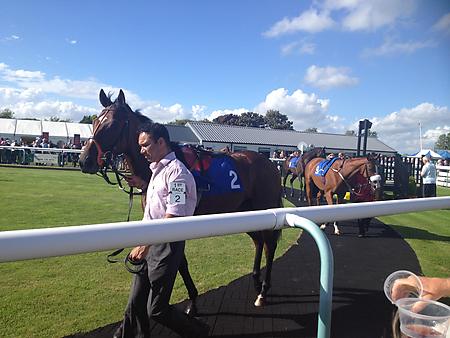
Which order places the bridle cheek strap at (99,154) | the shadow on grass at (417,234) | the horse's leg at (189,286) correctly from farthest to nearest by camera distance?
1. the shadow on grass at (417,234)
2. the bridle cheek strap at (99,154)
3. the horse's leg at (189,286)

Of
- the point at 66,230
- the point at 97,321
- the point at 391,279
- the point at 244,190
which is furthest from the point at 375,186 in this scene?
the point at 66,230

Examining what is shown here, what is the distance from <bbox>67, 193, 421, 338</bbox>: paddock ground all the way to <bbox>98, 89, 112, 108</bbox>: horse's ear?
2279 mm

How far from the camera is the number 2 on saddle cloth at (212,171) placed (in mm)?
3641

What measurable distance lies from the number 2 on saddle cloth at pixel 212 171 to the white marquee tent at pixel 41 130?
3242cm

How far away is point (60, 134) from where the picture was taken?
34.7 meters

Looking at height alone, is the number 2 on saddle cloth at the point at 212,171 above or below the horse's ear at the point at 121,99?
below

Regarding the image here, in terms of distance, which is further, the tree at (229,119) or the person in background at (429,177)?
the tree at (229,119)

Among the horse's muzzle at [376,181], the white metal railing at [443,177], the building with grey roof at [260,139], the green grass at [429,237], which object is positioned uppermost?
the building with grey roof at [260,139]

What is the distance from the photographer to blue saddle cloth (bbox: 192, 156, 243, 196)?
363 centimetres

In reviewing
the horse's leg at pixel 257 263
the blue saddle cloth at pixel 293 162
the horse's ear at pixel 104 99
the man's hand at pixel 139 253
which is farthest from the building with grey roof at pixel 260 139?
the man's hand at pixel 139 253

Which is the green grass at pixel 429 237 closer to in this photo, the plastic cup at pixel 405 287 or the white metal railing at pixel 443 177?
the plastic cup at pixel 405 287

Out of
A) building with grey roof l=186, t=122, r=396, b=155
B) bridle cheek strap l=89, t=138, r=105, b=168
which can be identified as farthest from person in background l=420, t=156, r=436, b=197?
building with grey roof l=186, t=122, r=396, b=155

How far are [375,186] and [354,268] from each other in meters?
3.15

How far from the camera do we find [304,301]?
4.01 meters
